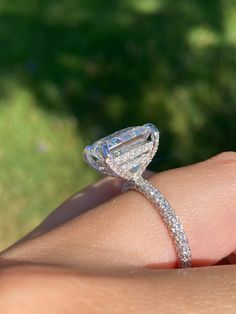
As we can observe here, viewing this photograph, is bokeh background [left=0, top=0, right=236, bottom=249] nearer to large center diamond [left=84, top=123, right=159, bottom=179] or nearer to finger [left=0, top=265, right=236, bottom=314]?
large center diamond [left=84, top=123, right=159, bottom=179]

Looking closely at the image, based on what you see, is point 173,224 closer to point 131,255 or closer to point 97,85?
point 131,255

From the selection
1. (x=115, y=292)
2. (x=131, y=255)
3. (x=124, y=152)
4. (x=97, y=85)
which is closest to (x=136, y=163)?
(x=124, y=152)

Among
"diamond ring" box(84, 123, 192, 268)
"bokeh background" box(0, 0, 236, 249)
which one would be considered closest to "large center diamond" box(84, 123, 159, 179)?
"diamond ring" box(84, 123, 192, 268)

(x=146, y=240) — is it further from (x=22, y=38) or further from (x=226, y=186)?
(x=22, y=38)

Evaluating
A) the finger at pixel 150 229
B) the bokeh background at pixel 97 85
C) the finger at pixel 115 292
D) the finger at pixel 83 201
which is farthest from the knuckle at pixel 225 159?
the bokeh background at pixel 97 85

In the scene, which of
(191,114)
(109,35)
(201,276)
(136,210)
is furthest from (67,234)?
(109,35)

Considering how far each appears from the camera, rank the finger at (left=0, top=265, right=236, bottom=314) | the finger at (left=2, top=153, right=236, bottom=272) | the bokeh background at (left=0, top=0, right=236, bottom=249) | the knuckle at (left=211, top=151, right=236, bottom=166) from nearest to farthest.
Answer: the finger at (left=0, top=265, right=236, bottom=314) → the finger at (left=2, top=153, right=236, bottom=272) → the knuckle at (left=211, top=151, right=236, bottom=166) → the bokeh background at (left=0, top=0, right=236, bottom=249)
